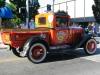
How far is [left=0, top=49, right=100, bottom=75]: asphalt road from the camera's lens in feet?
36.3

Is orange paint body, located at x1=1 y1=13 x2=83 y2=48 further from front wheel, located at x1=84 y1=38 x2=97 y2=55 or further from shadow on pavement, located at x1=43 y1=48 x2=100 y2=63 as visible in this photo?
shadow on pavement, located at x1=43 y1=48 x2=100 y2=63

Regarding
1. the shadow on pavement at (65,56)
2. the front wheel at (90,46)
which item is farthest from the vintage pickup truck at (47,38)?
the shadow on pavement at (65,56)

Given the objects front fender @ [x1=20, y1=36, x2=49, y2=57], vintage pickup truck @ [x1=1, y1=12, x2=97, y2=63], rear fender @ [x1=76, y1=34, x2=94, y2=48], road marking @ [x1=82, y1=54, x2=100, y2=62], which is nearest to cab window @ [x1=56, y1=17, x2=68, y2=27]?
vintage pickup truck @ [x1=1, y1=12, x2=97, y2=63]

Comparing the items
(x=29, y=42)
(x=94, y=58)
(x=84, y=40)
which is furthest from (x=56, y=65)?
(x=84, y=40)

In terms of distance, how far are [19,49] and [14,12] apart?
76.5 feet

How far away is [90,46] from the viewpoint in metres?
15.0

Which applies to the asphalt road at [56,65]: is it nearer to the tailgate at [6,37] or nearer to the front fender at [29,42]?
the front fender at [29,42]

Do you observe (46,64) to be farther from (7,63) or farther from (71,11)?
(71,11)

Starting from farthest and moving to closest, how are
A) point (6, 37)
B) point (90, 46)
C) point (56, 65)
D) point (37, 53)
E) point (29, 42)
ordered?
point (90, 46) < point (6, 37) < point (37, 53) < point (29, 42) < point (56, 65)

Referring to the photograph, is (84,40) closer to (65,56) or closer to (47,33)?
(65,56)

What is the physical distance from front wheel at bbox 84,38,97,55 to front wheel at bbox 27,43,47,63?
2407 mm

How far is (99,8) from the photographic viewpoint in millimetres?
35250

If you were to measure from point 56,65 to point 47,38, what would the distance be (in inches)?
65.3

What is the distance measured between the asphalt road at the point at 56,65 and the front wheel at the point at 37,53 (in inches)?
9.2
